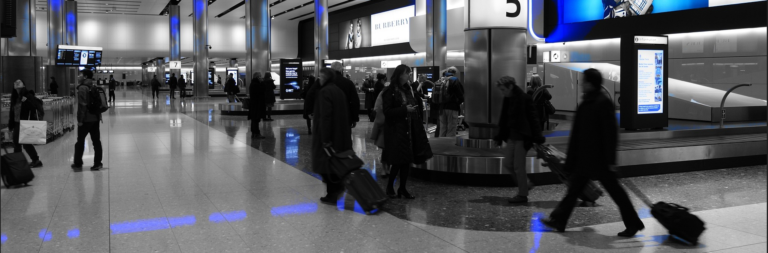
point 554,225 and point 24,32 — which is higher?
point 24,32

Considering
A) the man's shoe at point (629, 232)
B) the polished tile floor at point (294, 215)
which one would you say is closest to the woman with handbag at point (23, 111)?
the polished tile floor at point (294, 215)

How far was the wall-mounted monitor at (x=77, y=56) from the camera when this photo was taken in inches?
990

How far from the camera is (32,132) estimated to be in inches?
232

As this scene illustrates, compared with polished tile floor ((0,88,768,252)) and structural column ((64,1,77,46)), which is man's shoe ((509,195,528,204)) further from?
structural column ((64,1,77,46))

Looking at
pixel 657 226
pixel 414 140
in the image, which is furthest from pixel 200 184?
pixel 657 226

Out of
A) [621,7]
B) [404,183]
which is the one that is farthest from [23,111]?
[621,7]

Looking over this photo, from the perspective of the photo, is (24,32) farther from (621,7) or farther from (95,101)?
(621,7)

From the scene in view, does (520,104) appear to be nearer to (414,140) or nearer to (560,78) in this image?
(414,140)

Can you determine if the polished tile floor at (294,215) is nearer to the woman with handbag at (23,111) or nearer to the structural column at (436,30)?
the woman with handbag at (23,111)

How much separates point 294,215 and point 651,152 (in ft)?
17.8

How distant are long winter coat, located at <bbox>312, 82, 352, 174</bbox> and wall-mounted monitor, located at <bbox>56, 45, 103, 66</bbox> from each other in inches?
878

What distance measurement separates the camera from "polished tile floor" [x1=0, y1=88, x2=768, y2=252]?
15.8 feet

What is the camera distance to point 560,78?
17906 millimetres

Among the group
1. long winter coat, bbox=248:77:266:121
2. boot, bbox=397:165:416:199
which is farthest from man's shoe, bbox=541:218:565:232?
long winter coat, bbox=248:77:266:121
